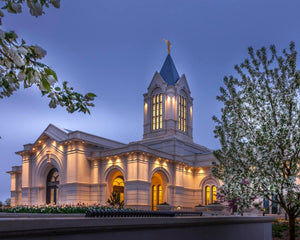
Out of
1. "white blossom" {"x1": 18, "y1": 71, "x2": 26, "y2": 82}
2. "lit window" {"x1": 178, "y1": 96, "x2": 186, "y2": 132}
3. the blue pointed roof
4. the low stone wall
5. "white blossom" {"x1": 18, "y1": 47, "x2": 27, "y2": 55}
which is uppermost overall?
the blue pointed roof

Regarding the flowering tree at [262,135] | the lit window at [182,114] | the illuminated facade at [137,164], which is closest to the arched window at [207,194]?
the illuminated facade at [137,164]

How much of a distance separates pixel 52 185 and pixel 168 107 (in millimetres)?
18571

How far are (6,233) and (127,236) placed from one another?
2.73 meters

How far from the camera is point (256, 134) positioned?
40.3 ft

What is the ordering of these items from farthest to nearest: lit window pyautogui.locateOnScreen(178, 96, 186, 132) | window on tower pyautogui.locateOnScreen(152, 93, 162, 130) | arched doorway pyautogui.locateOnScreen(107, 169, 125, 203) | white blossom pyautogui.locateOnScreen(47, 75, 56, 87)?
lit window pyautogui.locateOnScreen(178, 96, 186, 132)
window on tower pyautogui.locateOnScreen(152, 93, 162, 130)
arched doorway pyautogui.locateOnScreen(107, 169, 125, 203)
white blossom pyautogui.locateOnScreen(47, 75, 56, 87)

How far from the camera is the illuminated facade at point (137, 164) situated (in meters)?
37.4

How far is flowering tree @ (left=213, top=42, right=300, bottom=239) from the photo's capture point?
11648 mm

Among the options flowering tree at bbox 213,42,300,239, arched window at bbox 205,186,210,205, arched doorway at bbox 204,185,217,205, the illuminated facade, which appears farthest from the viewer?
arched window at bbox 205,186,210,205

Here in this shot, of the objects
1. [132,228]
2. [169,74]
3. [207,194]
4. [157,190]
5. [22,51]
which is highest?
[169,74]

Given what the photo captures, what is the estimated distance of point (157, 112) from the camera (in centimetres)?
5025

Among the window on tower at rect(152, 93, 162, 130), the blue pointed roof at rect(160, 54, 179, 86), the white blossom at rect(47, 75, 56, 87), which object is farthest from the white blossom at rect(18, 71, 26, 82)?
the blue pointed roof at rect(160, 54, 179, 86)

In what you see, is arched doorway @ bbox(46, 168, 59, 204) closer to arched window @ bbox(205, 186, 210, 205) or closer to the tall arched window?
the tall arched window

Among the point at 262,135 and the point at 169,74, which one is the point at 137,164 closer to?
the point at 169,74

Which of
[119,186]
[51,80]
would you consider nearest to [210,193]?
[119,186]
